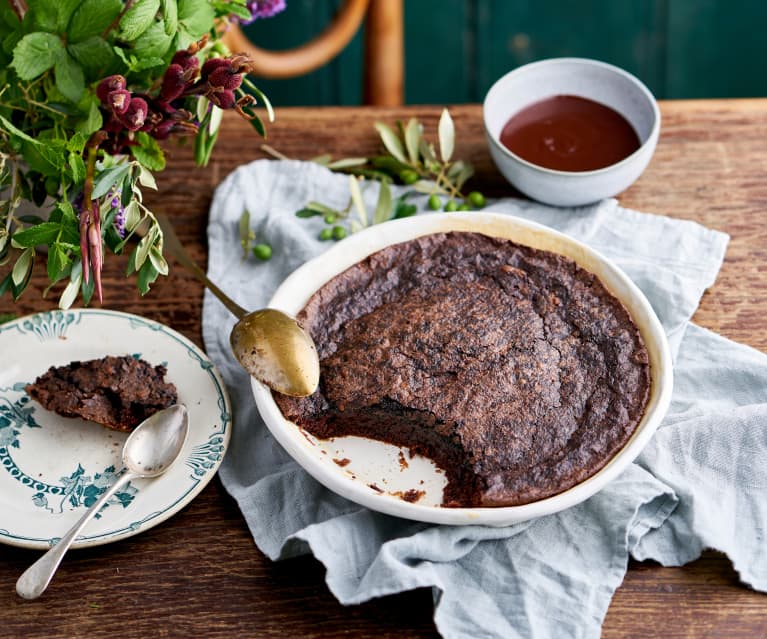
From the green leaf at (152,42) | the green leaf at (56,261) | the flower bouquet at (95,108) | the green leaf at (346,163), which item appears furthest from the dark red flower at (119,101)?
the green leaf at (346,163)

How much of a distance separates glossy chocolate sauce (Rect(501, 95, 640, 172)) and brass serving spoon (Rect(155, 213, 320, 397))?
0.96 m

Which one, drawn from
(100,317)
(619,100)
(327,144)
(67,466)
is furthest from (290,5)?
(67,466)

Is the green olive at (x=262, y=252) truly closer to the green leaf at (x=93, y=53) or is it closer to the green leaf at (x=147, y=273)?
the green leaf at (x=147, y=273)

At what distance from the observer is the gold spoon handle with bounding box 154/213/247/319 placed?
2.42 metres

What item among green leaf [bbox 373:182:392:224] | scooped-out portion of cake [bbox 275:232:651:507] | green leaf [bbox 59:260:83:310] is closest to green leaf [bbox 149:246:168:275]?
green leaf [bbox 59:260:83:310]

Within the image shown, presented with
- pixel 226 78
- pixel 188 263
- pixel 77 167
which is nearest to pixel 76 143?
pixel 77 167

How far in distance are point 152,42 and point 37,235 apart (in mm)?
500

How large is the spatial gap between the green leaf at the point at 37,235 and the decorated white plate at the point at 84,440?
42 centimetres

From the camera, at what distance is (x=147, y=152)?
2404 mm

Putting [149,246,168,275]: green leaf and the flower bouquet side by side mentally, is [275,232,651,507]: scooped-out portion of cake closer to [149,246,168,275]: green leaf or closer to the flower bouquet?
[149,246,168,275]: green leaf

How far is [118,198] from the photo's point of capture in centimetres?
222

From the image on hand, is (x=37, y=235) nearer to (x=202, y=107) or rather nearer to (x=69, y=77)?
Result: (x=69, y=77)

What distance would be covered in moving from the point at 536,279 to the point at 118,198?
3.37 feet

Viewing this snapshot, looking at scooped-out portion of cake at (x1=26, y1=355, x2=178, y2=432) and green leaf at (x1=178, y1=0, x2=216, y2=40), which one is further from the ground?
green leaf at (x1=178, y1=0, x2=216, y2=40)
